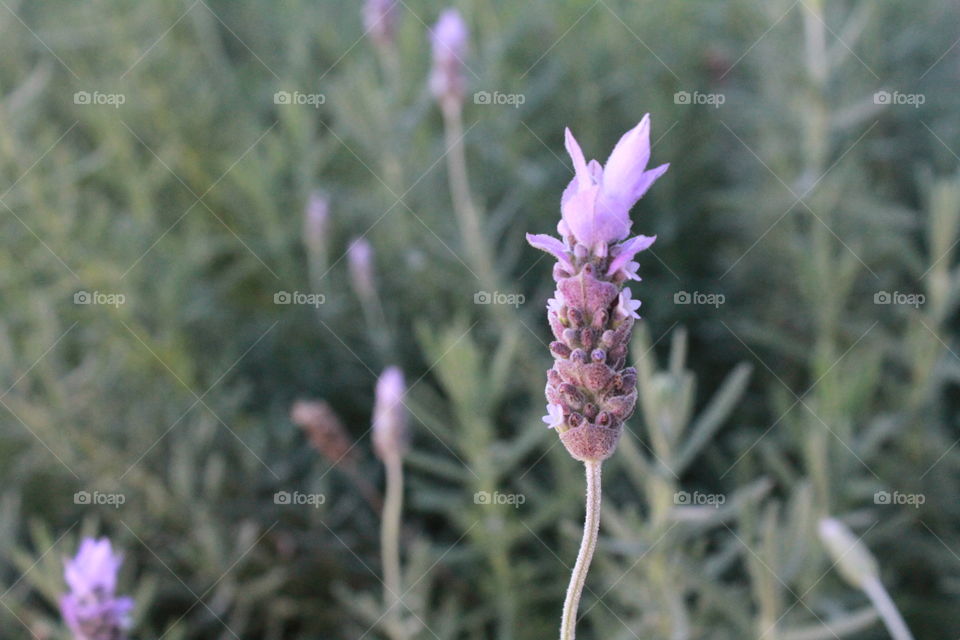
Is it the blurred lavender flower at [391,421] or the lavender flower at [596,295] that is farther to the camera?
the blurred lavender flower at [391,421]

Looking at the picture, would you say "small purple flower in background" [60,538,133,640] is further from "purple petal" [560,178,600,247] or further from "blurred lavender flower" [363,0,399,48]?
"blurred lavender flower" [363,0,399,48]

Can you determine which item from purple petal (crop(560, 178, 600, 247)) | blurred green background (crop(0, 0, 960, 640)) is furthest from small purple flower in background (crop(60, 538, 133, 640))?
purple petal (crop(560, 178, 600, 247))

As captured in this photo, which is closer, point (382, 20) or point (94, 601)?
point (94, 601)

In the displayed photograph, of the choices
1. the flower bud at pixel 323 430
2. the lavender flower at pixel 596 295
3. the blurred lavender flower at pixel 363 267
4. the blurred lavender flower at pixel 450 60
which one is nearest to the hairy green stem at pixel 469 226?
the blurred lavender flower at pixel 450 60

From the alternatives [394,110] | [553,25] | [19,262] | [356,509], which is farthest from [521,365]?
[19,262]

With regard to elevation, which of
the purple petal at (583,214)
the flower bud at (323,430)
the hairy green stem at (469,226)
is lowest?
the flower bud at (323,430)

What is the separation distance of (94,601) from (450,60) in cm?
148

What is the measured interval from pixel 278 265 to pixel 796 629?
5.60 ft

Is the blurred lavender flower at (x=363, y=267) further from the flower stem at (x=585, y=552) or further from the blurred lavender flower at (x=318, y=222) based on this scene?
the flower stem at (x=585, y=552)

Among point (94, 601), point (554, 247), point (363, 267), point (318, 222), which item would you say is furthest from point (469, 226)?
point (554, 247)

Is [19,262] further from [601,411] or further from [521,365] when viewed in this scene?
[601,411]

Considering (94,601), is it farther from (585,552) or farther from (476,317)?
(476,317)

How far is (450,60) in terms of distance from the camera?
7.93 feet

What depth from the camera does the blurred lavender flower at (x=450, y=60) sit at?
2.42 metres
